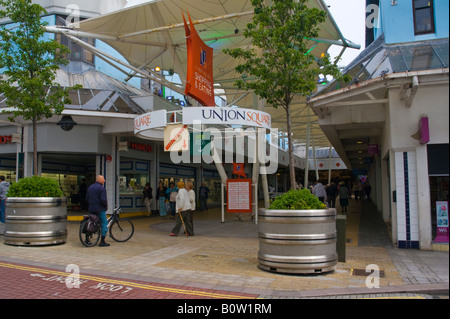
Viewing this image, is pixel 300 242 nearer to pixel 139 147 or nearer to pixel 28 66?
pixel 28 66

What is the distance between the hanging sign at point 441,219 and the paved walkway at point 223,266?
1.63 feet

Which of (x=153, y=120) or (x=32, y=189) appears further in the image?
(x=153, y=120)

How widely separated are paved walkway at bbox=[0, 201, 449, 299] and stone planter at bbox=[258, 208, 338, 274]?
0.19 metres

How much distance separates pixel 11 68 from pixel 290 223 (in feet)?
33.7

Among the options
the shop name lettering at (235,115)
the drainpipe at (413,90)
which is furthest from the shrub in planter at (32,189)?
the drainpipe at (413,90)

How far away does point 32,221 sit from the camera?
9.46m

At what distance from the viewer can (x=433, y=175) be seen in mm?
9305

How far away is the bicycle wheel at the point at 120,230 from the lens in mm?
10484

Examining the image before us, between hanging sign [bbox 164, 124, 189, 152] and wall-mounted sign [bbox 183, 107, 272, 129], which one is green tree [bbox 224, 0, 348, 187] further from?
hanging sign [bbox 164, 124, 189, 152]

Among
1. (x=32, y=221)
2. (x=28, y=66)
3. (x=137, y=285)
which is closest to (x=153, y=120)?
(x=28, y=66)

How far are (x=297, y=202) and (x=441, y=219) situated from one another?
4447 millimetres

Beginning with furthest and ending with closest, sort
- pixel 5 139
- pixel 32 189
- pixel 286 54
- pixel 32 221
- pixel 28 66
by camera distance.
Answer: pixel 5 139 < pixel 28 66 < pixel 32 189 < pixel 32 221 < pixel 286 54

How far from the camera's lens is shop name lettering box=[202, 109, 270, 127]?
12516 mm
